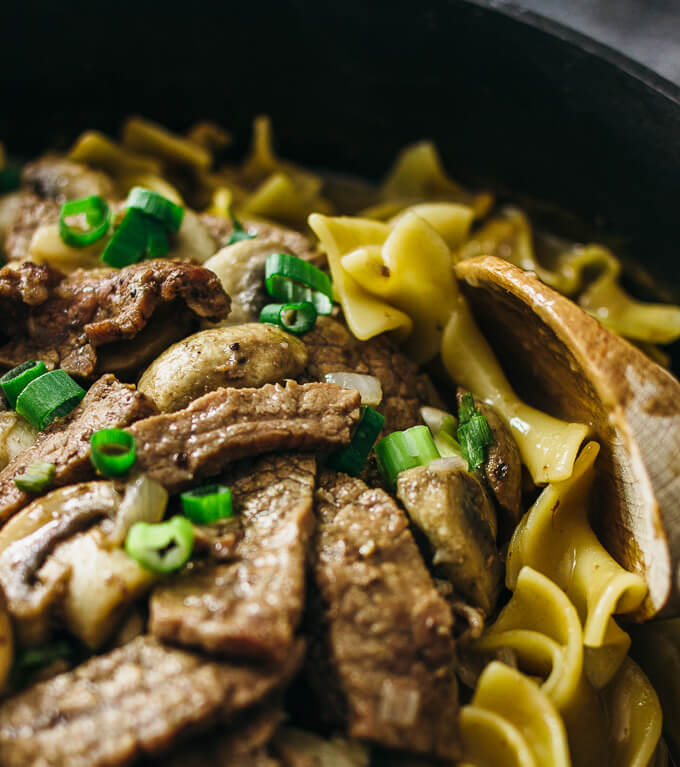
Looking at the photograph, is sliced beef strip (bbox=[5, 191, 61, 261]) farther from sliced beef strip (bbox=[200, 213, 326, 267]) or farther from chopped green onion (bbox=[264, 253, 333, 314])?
chopped green onion (bbox=[264, 253, 333, 314])

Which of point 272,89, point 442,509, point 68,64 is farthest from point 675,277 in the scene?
point 68,64

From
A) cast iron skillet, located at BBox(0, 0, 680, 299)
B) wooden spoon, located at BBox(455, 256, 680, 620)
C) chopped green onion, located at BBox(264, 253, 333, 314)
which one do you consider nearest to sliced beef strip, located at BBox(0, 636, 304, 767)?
wooden spoon, located at BBox(455, 256, 680, 620)

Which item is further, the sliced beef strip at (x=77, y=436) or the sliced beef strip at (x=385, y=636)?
the sliced beef strip at (x=77, y=436)

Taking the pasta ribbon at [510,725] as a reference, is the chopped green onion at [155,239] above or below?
above

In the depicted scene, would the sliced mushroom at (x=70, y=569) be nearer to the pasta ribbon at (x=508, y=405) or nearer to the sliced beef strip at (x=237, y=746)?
the sliced beef strip at (x=237, y=746)

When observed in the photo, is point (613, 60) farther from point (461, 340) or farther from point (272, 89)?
point (272, 89)

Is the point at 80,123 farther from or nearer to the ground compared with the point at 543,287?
nearer to the ground

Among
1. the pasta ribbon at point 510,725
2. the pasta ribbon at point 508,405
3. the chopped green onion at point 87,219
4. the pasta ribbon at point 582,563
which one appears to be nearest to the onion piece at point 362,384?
the pasta ribbon at point 508,405
